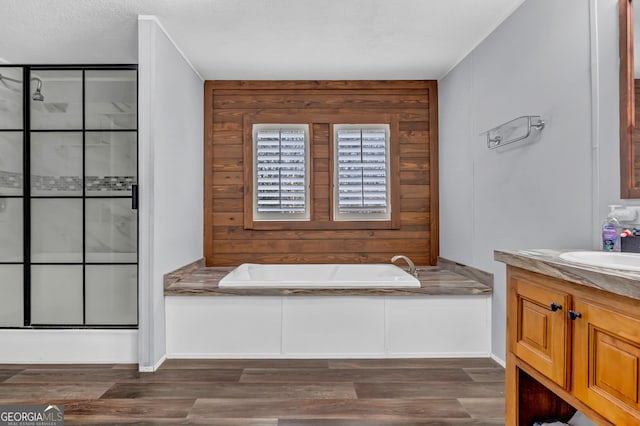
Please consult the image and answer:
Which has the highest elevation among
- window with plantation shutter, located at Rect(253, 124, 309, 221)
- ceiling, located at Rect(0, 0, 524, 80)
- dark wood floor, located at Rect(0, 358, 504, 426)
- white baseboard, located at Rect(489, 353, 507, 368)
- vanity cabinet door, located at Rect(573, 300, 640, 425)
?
ceiling, located at Rect(0, 0, 524, 80)

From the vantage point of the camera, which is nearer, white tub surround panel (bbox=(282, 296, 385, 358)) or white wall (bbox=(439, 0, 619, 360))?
white wall (bbox=(439, 0, 619, 360))

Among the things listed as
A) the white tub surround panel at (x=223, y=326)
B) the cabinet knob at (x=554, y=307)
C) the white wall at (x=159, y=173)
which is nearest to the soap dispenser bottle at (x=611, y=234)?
the cabinet knob at (x=554, y=307)

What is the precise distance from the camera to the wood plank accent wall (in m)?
3.75

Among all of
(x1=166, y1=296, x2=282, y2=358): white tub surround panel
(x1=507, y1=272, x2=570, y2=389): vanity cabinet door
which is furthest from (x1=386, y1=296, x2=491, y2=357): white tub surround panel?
(x1=507, y1=272, x2=570, y2=389): vanity cabinet door

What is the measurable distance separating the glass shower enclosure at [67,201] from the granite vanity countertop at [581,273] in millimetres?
2735

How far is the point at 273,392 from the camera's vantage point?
2.26 m

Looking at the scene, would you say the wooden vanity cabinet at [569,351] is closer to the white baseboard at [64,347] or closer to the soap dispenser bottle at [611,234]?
the soap dispenser bottle at [611,234]

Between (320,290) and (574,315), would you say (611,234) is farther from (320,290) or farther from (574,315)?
(320,290)

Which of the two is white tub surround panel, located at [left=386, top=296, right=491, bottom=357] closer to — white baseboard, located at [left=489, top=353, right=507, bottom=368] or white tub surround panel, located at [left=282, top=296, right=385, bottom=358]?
white baseboard, located at [left=489, top=353, right=507, bottom=368]

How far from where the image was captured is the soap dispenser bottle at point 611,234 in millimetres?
1611

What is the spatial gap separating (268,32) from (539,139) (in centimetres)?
183

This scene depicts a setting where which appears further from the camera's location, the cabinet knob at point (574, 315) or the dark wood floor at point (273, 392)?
the dark wood floor at point (273, 392)

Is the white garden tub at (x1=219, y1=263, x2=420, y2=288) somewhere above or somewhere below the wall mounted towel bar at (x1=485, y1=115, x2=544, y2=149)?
below

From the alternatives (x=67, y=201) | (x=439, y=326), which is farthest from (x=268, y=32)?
(x=439, y=326)
